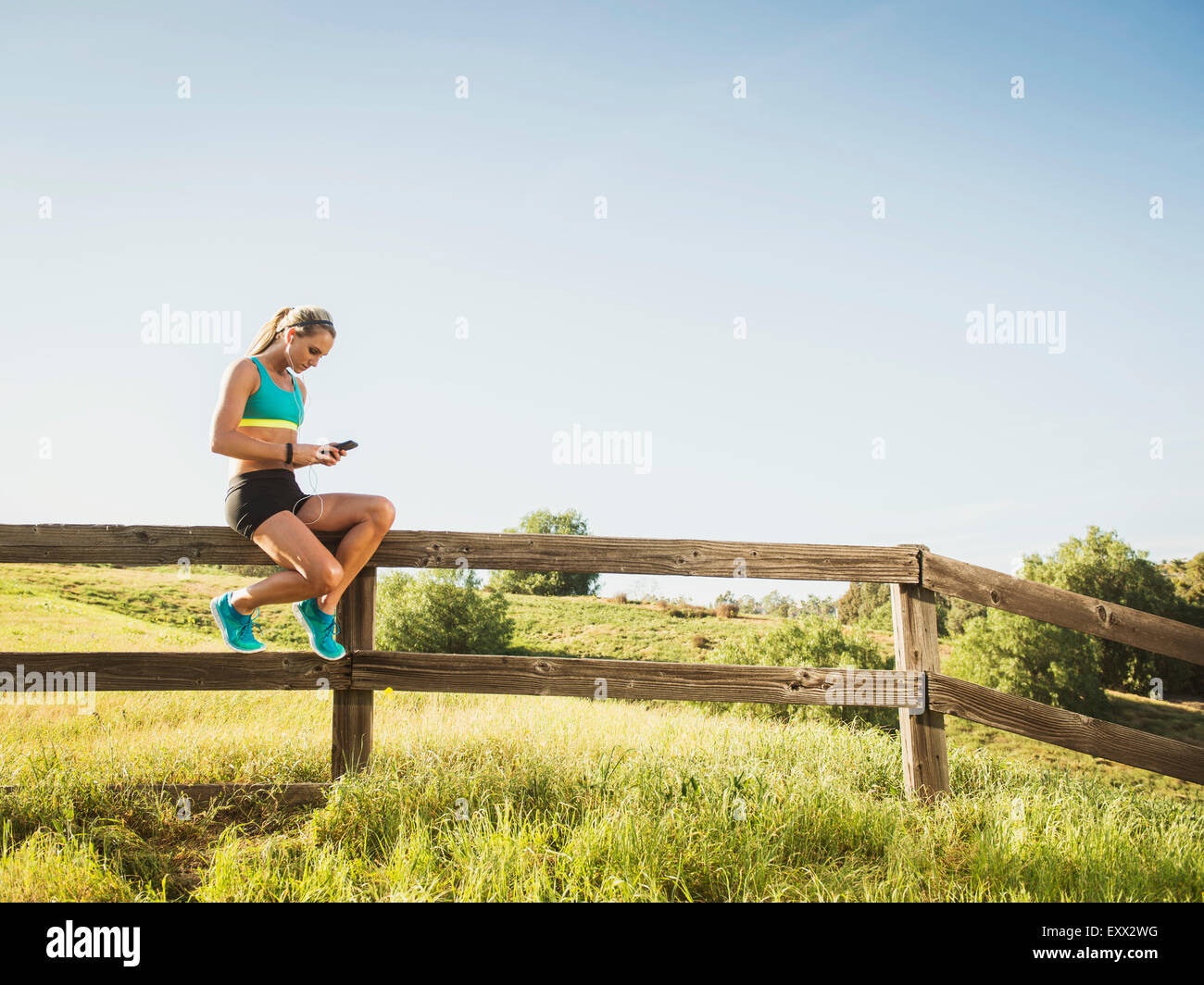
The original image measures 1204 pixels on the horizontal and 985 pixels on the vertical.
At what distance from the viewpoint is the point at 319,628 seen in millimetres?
3682

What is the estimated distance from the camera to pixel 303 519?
366 centimetres

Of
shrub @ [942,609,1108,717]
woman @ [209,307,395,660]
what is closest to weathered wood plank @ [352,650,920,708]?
woman @ [209,307,395,660]

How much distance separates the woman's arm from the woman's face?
10.5 inches

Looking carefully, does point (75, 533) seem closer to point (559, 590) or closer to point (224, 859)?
point (224, 859)

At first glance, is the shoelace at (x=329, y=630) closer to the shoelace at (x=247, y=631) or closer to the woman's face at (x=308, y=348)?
the shoelace at (x=247, y=631)

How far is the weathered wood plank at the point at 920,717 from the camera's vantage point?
385 centimetres

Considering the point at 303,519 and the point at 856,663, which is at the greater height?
the point at 303,519

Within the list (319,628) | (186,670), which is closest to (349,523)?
(319,628)

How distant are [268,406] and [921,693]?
3.71 m

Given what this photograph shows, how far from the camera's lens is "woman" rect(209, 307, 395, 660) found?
11.4ft

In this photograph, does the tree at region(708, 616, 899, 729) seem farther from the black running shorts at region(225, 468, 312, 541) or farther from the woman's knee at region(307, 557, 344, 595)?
the black running shorts at region(225, 468, 312, 541)

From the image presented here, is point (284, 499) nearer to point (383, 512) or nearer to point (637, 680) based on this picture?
point (383, 512)

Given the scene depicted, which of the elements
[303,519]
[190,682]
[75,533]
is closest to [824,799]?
[303,519]
